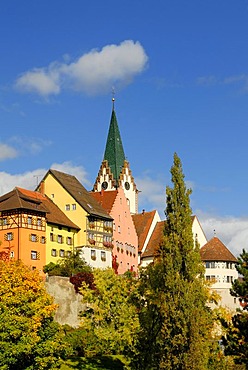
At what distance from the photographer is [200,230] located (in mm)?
95750

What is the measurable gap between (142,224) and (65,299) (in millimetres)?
39133

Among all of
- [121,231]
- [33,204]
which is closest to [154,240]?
[121,231]

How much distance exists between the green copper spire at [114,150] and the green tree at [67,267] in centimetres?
4626

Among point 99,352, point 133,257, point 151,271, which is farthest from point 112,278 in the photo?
point 133,257

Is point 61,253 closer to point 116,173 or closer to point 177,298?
point 177,298

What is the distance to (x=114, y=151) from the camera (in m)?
121

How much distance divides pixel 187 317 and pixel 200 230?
2390 inches

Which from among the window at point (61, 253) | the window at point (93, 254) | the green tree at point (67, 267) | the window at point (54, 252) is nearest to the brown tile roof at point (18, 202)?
the window at point (54, 252)

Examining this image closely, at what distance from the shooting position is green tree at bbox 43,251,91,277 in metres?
67.7

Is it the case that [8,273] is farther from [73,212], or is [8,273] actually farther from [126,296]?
[73,212]

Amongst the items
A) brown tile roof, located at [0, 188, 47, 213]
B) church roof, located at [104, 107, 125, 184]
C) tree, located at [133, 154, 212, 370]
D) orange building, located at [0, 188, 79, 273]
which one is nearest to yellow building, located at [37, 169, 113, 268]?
orange building, located at [0, 188, 79, 273]

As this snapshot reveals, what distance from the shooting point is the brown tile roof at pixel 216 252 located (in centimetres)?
8000

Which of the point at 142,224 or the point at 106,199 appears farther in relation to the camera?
the point at 142,224

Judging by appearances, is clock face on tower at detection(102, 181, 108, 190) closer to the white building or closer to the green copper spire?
the green copper spire
